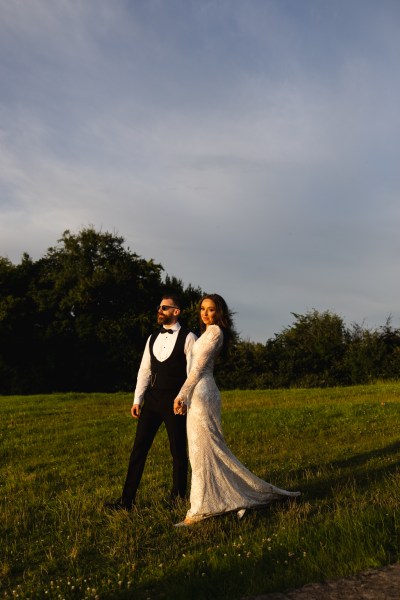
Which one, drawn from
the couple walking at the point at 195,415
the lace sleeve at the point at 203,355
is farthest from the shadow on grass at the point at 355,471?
the lace sleeve at the point at 203,355

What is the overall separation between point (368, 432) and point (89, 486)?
7.55 m

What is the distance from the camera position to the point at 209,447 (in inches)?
282

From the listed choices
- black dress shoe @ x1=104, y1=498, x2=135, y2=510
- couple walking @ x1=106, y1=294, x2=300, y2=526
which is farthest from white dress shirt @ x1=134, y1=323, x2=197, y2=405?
black dress shoe @ x1=104, y1=498, x2=135, y2=510

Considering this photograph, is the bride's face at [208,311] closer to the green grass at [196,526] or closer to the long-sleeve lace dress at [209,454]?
the long-sleeve lace dress at [209,454]

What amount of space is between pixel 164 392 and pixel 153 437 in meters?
0.58

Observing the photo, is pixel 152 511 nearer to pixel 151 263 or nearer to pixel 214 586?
pixel 214 586

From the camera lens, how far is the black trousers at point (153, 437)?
7930mm

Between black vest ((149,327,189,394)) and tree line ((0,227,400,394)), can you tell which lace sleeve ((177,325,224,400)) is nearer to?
black vest ((149,327,189,394))

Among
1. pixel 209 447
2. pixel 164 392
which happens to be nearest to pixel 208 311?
pixel 164 392

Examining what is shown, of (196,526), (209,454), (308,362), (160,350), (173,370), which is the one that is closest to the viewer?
(196,526)

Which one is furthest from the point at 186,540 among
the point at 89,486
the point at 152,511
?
the point at 89,486

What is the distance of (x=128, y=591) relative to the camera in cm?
538

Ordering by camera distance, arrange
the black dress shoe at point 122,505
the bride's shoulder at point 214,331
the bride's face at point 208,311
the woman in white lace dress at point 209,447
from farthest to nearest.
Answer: the black dress shoe at point 122,505 < the bride's face at point 208,311 < the bride's shoulder at point 214,331 < the woman in white lace dress at point 209,447

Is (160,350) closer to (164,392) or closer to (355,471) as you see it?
(164,392)
